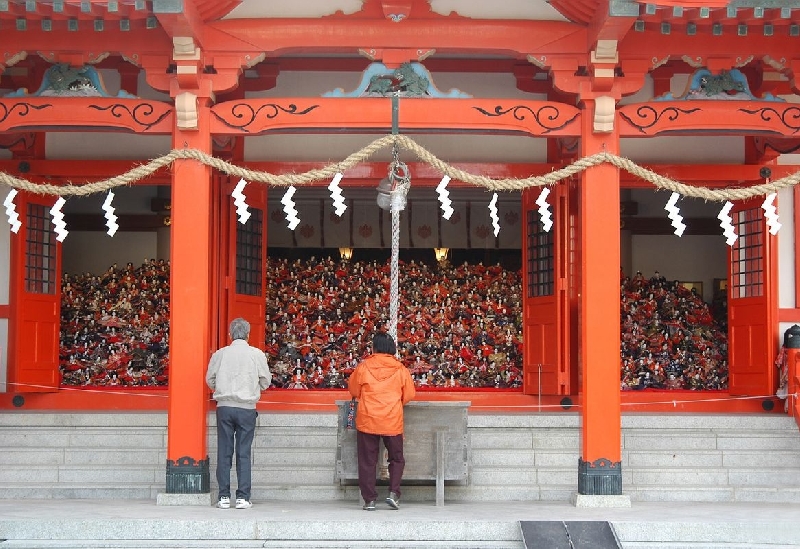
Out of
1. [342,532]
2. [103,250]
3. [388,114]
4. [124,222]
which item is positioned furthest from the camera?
[103,250]

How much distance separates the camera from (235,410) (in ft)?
30.3

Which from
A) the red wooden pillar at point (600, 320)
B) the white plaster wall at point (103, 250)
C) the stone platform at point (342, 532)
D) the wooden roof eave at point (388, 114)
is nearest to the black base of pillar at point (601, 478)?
A: the red wooden pillar at point (600, 320)

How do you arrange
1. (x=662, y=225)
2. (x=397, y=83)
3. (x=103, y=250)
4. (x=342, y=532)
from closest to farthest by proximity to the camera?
Result: (x=342, y=532), (x=397, y=83), (x=662, y=225), (x=103, y=250)

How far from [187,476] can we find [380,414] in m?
1.76

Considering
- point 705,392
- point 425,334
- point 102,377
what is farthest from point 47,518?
point 705,392

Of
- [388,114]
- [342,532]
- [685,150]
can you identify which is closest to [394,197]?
[388,114]

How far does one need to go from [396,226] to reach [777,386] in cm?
469

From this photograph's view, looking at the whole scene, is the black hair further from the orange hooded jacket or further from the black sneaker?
the black sneaker

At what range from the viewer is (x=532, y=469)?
1023 cm

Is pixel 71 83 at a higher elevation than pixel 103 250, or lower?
higher

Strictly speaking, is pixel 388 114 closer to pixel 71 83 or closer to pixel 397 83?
pixel 397 83

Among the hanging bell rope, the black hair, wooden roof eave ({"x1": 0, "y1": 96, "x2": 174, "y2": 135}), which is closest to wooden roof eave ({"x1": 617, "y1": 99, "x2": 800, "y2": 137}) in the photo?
the hanging bell rope

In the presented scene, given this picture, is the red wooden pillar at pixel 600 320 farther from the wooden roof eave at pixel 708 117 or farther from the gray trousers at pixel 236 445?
the gray trousers at pixel 236 445

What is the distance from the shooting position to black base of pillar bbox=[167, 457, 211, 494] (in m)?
9.53
